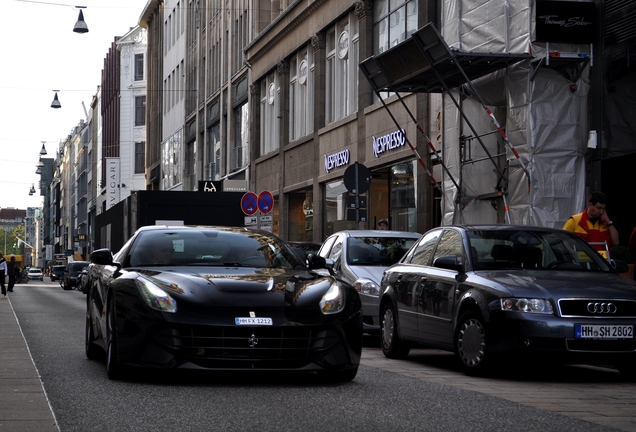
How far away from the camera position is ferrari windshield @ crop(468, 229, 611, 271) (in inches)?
449

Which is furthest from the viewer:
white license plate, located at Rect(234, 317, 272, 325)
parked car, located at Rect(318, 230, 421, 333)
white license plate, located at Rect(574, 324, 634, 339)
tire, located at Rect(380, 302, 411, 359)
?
parked car, located at Rect(318, 230, 421, 333)

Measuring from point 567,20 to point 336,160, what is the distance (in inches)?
618

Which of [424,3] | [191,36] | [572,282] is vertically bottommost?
[572,282]

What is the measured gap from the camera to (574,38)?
20.4 metres

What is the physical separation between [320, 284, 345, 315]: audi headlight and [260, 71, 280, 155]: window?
113 feet

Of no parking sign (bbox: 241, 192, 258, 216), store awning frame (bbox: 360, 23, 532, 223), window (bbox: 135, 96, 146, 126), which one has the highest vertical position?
window (bbox: 135, 96, 146, 126)

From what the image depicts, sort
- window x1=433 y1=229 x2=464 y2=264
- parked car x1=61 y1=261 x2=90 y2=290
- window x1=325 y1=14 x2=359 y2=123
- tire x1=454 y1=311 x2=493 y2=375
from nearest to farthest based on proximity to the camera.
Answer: tire x1=454 y1=311 x2=493 y2=375
window x1=433 y1=229 x2=464 y2=264
window x1=325 y1=14 x2=359 y2=123
parked car x1=61 y1=261 x2=90 y2=290

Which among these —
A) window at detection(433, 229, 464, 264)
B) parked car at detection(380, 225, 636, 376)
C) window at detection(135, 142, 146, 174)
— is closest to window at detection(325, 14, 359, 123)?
parked car at detection(380, 225, 636, 376)

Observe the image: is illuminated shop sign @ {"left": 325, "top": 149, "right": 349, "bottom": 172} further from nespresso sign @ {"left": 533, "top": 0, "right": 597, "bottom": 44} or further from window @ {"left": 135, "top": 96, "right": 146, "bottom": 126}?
window @ {"left": 135, "top": 96, "right": 146, "bottom": 126}

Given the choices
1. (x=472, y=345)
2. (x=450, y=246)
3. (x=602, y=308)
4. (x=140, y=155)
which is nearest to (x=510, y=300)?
(x=472, y=345)

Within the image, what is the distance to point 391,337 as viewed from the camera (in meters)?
13.0

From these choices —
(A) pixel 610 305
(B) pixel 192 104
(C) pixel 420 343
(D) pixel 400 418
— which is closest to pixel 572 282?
(A) pixel 610 305

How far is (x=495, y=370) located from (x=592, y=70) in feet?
36.8

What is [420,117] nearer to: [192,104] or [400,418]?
[400,418]
